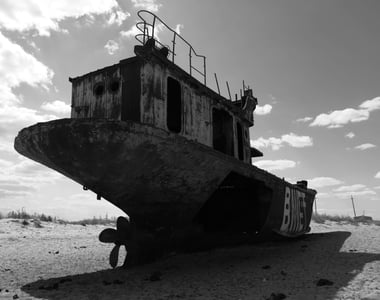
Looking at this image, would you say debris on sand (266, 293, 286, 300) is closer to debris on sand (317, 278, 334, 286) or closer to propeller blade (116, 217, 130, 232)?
debris on sand (317, 278, 334, 286)

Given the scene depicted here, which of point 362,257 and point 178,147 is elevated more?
point 178,147

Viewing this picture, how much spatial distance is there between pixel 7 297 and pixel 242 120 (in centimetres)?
700

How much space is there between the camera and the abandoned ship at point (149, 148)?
5.39 m

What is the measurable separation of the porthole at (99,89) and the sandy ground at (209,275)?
348cm

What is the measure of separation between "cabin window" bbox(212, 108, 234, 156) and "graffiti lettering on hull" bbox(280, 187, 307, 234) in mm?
2230

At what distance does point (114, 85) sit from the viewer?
22.6ft

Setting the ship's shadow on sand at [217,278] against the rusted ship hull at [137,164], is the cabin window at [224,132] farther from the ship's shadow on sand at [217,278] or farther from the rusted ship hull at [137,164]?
the ship's shadow on sand at [217,278]

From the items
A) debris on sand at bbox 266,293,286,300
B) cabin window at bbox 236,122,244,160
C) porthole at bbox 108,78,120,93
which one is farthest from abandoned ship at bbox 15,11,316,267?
debris on sand at bbox 266,293,286,300

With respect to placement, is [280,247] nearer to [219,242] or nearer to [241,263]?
[219,242]

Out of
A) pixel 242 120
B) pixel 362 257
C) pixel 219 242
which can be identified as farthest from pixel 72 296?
pixel 242 120

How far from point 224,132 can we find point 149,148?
409 centimetres

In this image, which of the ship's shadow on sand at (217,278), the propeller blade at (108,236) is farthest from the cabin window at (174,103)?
the ship's shadow on sand at (217,278)

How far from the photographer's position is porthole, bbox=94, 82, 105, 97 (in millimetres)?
7098

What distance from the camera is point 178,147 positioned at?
5.85 metres
